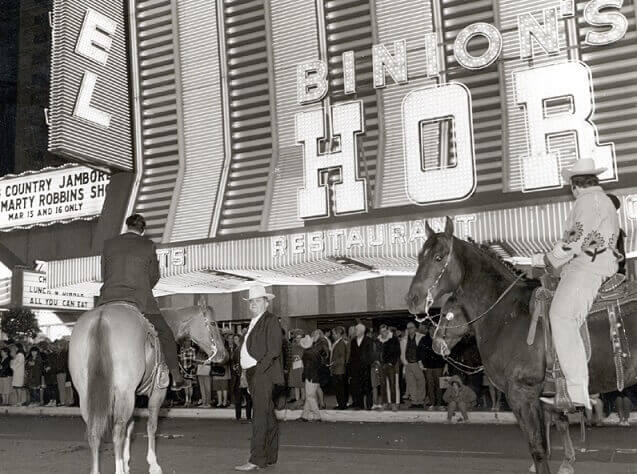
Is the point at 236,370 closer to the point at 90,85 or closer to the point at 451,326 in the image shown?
the point at 90,85

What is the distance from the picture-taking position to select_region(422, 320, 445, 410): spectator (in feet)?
55.6

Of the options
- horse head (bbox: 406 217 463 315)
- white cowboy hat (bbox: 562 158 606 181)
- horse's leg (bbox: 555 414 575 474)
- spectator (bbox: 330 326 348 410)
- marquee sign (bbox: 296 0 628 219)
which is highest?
marquee sign (bbox: 296 0 628 219)

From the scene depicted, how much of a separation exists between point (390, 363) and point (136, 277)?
1015cm

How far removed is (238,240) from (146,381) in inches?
366

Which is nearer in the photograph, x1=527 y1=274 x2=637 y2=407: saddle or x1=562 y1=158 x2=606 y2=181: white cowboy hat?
x1=527 y1=274 x2=637 y2=407: saddle

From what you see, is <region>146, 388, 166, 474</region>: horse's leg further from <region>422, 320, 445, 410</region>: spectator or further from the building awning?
<region>422, 320, 445, 410</region>: spectator

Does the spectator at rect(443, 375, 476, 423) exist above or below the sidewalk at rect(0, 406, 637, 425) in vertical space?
above

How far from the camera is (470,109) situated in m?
15.6

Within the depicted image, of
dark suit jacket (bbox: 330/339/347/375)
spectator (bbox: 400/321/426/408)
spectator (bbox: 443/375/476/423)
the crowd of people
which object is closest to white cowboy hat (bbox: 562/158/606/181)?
spectator (bbox: 443/375/476/423)

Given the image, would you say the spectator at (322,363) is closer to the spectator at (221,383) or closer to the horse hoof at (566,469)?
the spectator at (221,383)

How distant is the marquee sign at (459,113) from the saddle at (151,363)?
27.2 ft

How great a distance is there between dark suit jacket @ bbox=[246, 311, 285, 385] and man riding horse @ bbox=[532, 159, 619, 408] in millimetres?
3611

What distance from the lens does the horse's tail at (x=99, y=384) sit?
24.6 feet

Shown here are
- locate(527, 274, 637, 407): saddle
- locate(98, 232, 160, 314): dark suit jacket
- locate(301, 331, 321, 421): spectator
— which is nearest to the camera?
locate(527, 274, 637, 407): saddle
